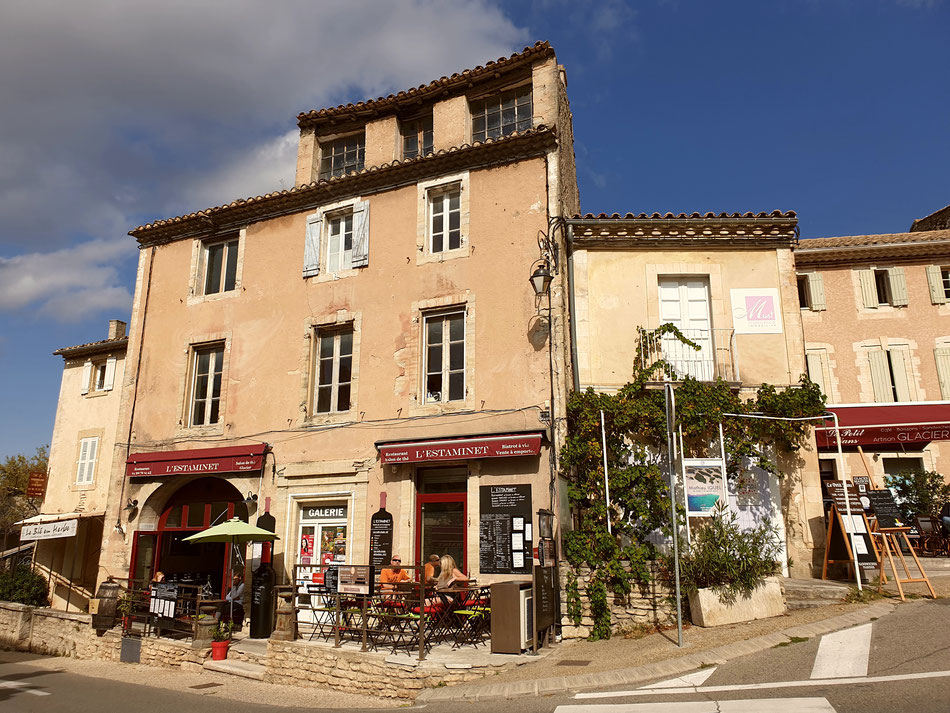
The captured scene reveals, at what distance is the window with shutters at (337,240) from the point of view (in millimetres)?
13281

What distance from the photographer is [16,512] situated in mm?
28172

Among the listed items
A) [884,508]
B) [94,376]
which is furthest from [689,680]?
[94,376]

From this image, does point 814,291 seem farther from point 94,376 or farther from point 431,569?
point 94,376

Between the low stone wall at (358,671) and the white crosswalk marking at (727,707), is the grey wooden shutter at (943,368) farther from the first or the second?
the low stone wall at (358,671)

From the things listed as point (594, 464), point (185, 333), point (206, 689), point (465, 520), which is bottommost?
point (206, 689)

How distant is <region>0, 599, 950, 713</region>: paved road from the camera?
18.5ft

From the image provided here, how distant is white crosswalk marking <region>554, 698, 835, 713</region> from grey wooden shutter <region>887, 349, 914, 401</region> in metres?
16.0

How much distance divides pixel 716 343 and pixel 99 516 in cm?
1570

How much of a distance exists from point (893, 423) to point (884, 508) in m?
1.65

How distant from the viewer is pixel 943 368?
61.1 feet

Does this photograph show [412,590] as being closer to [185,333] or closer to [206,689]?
[206,689]

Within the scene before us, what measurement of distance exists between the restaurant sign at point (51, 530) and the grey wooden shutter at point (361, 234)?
9.84 meters

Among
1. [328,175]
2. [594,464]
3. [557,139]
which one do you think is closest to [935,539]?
[594,464]

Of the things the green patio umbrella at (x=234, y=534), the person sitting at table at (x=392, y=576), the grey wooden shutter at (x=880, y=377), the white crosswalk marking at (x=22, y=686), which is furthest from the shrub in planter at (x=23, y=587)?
the grey wooden shutter at (x=880, y=377)
